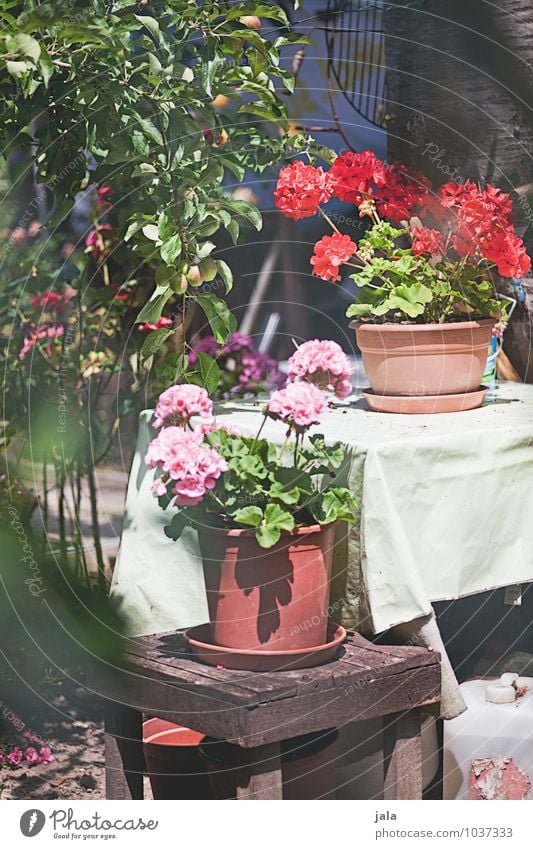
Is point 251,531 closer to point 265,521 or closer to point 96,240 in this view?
point 265,521

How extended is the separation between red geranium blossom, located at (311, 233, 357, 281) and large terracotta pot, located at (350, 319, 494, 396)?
119 mm

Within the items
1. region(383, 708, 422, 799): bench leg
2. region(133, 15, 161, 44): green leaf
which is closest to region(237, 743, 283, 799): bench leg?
region(383, 708, 422, 799): bench leg

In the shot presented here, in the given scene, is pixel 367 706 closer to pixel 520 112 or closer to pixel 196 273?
pixel 196 273

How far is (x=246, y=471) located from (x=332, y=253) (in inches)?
21.2

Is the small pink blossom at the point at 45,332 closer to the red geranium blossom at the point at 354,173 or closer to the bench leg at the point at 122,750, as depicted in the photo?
the red geranium blossom at the point at 354,173

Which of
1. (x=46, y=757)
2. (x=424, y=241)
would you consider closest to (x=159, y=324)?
(x=424, y=241)

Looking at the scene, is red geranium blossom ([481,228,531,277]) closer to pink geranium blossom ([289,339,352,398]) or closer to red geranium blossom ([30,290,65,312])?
pink geranium blossom ([289,339,352,398])

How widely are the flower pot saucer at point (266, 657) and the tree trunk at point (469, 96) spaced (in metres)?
1.10

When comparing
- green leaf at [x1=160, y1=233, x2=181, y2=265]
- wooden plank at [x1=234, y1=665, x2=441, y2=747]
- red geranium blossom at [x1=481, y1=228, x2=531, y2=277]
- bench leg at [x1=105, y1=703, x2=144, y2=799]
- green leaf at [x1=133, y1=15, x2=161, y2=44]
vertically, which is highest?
green leaf at [x1=133, y1=15, x2=161, y2=44]

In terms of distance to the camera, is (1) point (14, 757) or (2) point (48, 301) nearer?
(1) point (14, 757)

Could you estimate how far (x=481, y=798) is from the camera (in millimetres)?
1981

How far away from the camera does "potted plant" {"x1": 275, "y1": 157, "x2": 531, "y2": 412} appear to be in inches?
78.7

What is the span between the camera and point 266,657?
173 cm

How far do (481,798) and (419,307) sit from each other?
2.95 ft
